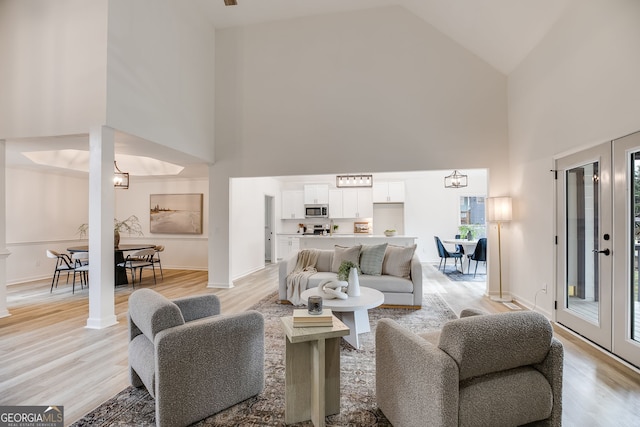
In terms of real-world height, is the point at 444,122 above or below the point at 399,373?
above

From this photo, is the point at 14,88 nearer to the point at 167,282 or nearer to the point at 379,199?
the point at 167,282

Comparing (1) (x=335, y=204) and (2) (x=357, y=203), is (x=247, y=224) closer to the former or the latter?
(1) (x=335, y=204)

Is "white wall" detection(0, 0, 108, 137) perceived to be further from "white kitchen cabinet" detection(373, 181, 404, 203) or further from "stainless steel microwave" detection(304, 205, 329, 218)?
"white kitchen cabinet" detection(373, 181, 404, 203)

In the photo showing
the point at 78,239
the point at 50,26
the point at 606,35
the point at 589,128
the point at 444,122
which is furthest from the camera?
the point at 78,239

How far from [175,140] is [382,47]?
3810 millimetres

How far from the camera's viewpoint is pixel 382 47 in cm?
550

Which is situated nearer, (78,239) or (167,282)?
(167,282)

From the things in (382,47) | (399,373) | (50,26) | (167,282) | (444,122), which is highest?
(382,47)

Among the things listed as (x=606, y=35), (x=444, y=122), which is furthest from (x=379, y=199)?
(x=606, y=35)

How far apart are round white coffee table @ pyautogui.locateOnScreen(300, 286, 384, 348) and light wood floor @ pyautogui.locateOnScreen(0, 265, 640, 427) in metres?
1.57

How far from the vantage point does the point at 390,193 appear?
9.16 metres

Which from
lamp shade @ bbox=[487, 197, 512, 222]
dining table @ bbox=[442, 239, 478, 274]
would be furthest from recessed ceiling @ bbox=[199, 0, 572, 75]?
dining table @ bbox=[442, 239, 478, 274]

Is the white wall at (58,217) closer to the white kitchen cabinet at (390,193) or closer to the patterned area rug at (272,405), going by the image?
the white kitchen cabinet at (390,193)

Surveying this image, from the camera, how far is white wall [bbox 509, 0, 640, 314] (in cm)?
265
